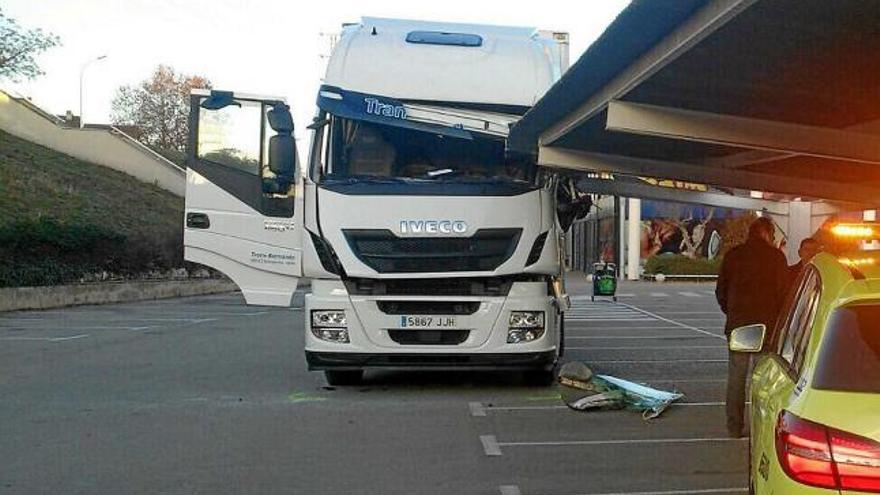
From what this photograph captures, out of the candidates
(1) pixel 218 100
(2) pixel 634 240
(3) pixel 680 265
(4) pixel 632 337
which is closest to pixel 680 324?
(4) pixel 632 337

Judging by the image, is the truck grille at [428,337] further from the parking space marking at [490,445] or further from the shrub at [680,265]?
the shrub at [680,265]

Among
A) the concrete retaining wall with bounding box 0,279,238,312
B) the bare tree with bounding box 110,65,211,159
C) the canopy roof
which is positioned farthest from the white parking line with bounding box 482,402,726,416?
the bare tree with bounding box 110,65,211,159

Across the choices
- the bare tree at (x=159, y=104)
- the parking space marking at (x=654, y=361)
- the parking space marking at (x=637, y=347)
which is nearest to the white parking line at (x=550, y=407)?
the parking space marking at (x=654, y=361)

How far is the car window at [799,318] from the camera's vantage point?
468cm

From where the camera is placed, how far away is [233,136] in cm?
1176

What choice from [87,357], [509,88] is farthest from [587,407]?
[87,357]

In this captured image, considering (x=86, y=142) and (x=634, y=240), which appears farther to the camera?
(x=634, y=240)

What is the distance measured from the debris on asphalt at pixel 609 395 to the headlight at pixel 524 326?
0.74 meters

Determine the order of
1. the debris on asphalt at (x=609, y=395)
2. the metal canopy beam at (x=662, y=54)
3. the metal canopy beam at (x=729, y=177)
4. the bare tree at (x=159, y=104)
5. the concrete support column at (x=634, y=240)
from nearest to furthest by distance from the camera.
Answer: the metal canopy beam at (x=662, y=54) → the debris on asphalt at (x=609, y=395) → the metal canopy beam at (x=729, y=177) → the concrete support column at (x=634, y=240) → the bare tree at (x=159, y=104)

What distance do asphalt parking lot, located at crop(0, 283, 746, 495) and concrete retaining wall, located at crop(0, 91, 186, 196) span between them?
28742 mm

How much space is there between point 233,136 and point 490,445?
15.8ft

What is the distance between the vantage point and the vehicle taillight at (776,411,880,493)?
350 centimetres

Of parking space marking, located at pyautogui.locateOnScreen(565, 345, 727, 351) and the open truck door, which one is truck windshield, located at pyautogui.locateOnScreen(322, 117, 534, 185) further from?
parking space marking, located at pyautogui.locateOnScreen(565, 345, 727, 351)

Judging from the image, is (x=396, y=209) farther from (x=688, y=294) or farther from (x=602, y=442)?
(x=688, y=294)
